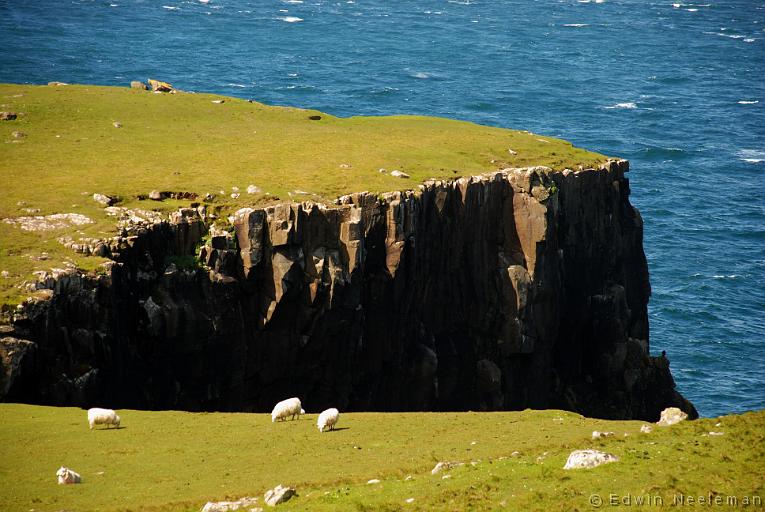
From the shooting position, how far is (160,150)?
75.2 meters

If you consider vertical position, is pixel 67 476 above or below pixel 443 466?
below

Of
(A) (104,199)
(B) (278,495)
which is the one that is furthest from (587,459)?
(A) (104,199)

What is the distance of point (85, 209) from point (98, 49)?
129725mm

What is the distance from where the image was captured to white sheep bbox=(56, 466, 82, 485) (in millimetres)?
41750

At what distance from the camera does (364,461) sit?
1802 inches

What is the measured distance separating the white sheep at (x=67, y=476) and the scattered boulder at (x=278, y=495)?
7.73 metres

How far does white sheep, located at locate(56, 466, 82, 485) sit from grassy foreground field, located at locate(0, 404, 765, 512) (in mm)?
313

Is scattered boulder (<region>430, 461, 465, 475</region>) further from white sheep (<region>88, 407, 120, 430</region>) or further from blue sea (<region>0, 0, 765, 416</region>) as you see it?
blue sea (<region>0, 0, 765, 416</region>)

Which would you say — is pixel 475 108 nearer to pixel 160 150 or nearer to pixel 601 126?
pixel 601 126

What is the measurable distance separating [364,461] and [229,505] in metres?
8.09

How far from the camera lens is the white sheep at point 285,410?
2124 inches

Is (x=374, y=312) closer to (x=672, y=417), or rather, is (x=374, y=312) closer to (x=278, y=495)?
(x=672, y=417)

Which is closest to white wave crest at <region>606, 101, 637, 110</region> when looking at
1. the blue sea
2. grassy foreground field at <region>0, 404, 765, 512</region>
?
the blue sea

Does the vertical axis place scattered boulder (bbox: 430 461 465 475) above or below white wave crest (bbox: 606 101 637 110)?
above
